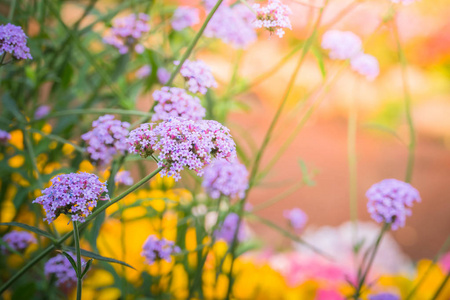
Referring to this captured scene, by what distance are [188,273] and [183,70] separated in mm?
463

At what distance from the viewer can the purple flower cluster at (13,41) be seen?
520mm

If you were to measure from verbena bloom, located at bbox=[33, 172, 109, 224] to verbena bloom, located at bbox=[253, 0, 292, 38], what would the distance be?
0.90 ft

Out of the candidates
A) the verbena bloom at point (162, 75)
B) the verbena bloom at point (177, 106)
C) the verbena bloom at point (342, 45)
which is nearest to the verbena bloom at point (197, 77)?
the verbena bloom at point (177, 106)

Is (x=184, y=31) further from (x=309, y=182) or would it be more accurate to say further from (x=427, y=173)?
(x=427, y=173)

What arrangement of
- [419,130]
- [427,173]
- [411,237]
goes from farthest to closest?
[419,130]
[427,173]
[411,237]

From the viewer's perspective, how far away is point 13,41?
529mm

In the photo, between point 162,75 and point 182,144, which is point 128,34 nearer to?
point 162,75

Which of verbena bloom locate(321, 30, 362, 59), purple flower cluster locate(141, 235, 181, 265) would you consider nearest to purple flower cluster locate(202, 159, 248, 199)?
purple flower cluster locate(141, 235, 181, 265)

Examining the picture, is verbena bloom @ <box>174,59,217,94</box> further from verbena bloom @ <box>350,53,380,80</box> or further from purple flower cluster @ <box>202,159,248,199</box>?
verbena bloom @ <box>350,53,380,80</box>

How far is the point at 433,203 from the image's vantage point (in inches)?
116

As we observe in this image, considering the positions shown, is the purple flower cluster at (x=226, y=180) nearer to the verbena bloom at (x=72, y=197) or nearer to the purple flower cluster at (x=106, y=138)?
the purple flower cluster at (x=106, y=138)

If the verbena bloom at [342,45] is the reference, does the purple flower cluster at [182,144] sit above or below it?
below

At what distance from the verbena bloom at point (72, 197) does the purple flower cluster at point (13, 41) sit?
6.9 inches

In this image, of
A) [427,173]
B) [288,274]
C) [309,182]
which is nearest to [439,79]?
[427,173]
